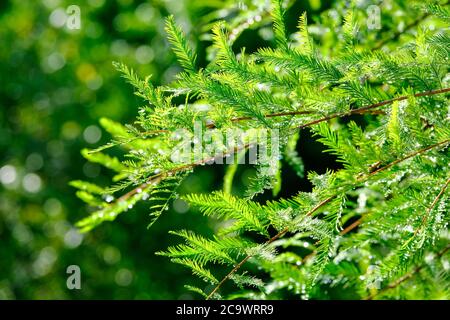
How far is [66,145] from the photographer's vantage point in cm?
684

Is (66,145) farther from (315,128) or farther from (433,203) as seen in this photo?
(433,203)

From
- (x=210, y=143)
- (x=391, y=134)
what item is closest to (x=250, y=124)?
(x=210, y=143)

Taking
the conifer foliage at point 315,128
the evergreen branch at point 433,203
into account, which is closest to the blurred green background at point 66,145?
the conifer foliage at point 315,128

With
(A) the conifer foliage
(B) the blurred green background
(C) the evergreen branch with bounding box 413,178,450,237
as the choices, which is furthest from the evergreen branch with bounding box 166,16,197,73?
(B) the blurred green background

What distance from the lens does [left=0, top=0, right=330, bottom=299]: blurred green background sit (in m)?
6.41

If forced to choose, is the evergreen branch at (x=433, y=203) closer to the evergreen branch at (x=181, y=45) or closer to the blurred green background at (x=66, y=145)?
the evergreen branch at (x=181, y=45)

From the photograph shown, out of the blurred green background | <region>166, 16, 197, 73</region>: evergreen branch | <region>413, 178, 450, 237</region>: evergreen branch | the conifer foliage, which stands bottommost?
<region>413, 178, 450, 237</region>: evergreen branch

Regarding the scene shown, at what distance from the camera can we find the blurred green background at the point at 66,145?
6.41 m

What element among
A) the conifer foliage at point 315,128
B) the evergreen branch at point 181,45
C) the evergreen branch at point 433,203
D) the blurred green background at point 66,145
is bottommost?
the evergreen branch at point 433,203

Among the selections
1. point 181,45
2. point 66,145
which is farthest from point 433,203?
point 66,145

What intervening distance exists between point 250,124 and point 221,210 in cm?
19

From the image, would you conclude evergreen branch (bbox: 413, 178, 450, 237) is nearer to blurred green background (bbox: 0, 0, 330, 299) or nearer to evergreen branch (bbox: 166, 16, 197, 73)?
evergreen branch (bbox: 166, 16, 197, 73)

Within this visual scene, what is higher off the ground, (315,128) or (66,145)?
(66,145)

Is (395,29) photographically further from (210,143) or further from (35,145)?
(35,145)
